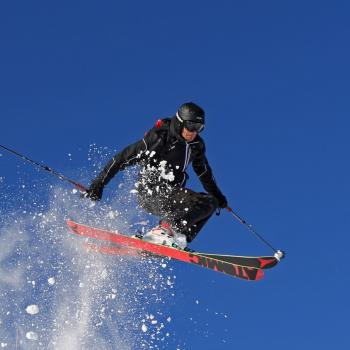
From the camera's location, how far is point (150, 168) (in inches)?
432

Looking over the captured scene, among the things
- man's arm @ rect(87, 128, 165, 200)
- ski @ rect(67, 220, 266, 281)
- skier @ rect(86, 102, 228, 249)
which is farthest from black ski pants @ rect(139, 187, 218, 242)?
man's arm @ rect(87, 128, 165, 200)

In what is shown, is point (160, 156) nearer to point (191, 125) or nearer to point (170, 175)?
point (170, 175)

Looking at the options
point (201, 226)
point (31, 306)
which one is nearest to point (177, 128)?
point (201, 226)

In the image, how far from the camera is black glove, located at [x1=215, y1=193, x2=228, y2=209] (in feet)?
38.8

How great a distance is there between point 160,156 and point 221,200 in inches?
60.9

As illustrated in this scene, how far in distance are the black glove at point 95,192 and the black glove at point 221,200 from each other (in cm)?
199

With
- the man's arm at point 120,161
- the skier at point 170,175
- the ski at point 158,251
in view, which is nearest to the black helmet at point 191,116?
the skier at point 170,175

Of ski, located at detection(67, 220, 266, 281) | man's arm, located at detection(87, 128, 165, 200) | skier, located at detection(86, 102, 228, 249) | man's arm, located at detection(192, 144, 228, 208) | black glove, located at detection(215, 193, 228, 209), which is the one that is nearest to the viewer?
ski, located at detection(67, 220, 266, 281)

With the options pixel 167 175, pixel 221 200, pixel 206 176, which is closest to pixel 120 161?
pixel 167 175

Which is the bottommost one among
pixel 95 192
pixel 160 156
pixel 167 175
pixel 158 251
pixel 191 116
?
pixel 158 251

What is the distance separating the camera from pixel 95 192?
36.7 feet

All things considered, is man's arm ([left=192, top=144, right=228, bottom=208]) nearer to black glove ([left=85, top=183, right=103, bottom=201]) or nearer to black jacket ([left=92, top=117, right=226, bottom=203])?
black jacket ([left=92, top=117, right=226, bottom=203])

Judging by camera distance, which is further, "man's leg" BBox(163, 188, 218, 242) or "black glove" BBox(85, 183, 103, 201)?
"black glove" BBox(85, 183, 103, 201)

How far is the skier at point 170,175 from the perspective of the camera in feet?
35.5
